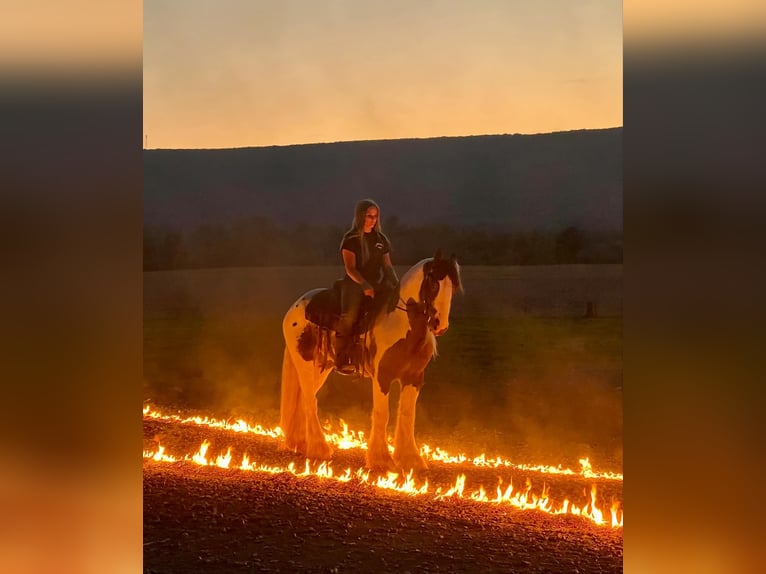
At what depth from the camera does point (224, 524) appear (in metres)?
4.39

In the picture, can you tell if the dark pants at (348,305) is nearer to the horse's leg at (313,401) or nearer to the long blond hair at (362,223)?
the long blond hair at (362,223)

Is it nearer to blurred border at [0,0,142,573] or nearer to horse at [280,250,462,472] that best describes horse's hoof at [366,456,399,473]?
horse at [280,250,462,472]

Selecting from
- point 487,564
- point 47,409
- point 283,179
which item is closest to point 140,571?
point 47,409

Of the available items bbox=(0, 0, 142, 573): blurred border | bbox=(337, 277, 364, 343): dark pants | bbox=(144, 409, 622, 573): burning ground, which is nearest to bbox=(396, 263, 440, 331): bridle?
bbox=(337, 277, 364, 343): dark pants

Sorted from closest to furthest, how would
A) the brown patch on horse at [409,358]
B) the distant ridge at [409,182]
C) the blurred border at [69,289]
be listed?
→ the distant ridge at [409,182]
the brown patch on horse at [409,358]
the blurred border at [69,289]

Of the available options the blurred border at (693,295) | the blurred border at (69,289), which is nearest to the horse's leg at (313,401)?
the blurred border at (69,289)

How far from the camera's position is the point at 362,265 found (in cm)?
427

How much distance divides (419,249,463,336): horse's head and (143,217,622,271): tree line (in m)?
0.08

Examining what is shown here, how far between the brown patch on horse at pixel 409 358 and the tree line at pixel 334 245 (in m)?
0.39

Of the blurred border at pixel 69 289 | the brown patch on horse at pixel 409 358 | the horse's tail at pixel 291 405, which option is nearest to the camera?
the brown patch on horse at pixel 409 358

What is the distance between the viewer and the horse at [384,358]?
13.5 ft

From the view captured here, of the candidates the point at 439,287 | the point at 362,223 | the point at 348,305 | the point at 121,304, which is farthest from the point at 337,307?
the point at 121,304

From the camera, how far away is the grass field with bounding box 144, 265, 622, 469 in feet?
13.3

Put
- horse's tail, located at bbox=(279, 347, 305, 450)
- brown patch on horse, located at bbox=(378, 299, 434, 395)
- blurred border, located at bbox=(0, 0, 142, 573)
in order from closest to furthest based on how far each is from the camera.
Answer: brown patch on horse, located at bbox=(378, 299, 434, 395) < horse's tail, located at bbox=(279, 347, 305, 450) < blurred border, located at bbox=(0, 0, 142, 573)
